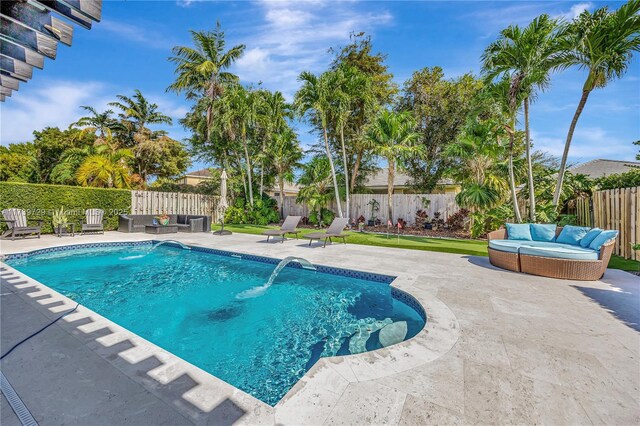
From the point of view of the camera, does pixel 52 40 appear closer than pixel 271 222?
Yes

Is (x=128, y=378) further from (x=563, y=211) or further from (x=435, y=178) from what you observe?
(x=435, y=178)

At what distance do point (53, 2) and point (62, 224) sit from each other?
41.1 ft

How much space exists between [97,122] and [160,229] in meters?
15.9

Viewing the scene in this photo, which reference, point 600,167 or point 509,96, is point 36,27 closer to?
point 509,96

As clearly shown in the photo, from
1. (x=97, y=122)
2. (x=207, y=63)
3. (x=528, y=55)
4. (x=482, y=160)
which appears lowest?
(x=482, y=160)

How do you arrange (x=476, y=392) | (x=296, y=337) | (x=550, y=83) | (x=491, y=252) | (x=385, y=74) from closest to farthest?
1. (x=476, y=392)
2. (x=296, y=337)
3. (x=491, y=252)
4. (x=550, y=83)
5. (x=385, y=74)

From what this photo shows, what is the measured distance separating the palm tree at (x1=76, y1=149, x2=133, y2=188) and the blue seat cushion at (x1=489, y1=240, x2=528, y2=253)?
1903 cm

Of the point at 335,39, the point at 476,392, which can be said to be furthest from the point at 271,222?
the point at 476,392

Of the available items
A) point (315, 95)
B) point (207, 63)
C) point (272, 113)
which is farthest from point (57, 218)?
point (315, 95)

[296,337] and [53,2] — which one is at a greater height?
[53,2]

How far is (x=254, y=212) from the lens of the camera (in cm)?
1867

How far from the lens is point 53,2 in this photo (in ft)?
8.46

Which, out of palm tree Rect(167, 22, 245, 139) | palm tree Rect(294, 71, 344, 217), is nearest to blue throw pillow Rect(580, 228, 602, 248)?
palm tree Rect(294, 71, 344, 217)

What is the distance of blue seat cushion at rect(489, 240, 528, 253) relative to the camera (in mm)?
6356
